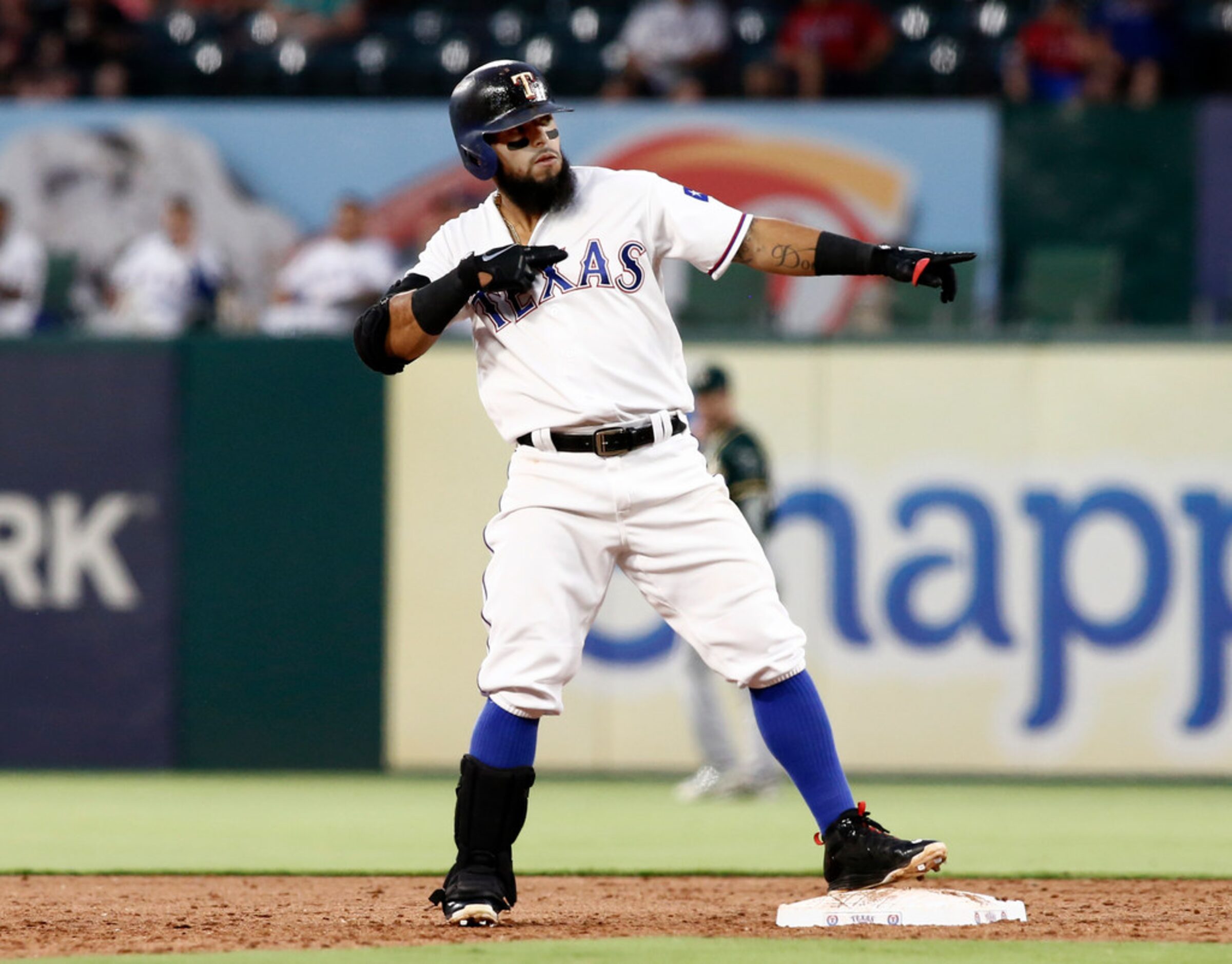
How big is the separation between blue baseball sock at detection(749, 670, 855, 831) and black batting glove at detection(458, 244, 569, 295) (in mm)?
1210

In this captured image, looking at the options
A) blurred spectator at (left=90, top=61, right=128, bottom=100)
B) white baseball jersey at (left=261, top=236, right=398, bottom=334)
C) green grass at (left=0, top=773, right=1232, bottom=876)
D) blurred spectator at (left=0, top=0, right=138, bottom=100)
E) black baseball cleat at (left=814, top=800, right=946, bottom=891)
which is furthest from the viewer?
blurred spectator at (left=0, top=0, right=138, bottom=100)

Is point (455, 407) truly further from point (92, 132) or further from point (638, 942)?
point (638, 942)

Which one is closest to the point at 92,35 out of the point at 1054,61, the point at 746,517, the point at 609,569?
the point at 1054,61

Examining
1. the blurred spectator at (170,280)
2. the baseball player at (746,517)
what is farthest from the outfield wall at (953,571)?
the blurred spectator at (170,280)

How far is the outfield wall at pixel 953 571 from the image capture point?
10.1 meters

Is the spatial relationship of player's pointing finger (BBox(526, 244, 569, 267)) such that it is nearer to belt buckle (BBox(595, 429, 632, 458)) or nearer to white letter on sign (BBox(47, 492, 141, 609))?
belt buckle (BBox(595, 429, 632, 458))

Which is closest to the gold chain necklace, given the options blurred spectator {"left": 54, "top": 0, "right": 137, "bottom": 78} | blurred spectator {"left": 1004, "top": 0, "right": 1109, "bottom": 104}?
blurred spectator {"left": 1004, "top": 0, "right": 1109, "bottom": 104}

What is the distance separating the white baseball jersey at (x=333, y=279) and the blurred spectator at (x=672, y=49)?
6.72ft

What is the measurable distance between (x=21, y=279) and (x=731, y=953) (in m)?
8.96

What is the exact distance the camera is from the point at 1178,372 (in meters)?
10.3

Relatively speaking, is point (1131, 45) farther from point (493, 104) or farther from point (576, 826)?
point (493, 104)

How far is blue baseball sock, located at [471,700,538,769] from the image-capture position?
5039 millimetres

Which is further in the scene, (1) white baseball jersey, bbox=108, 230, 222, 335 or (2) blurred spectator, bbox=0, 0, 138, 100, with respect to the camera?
(2) blurred spectator, bbox=0, 0, 138, 100

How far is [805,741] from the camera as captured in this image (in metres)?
5.07
